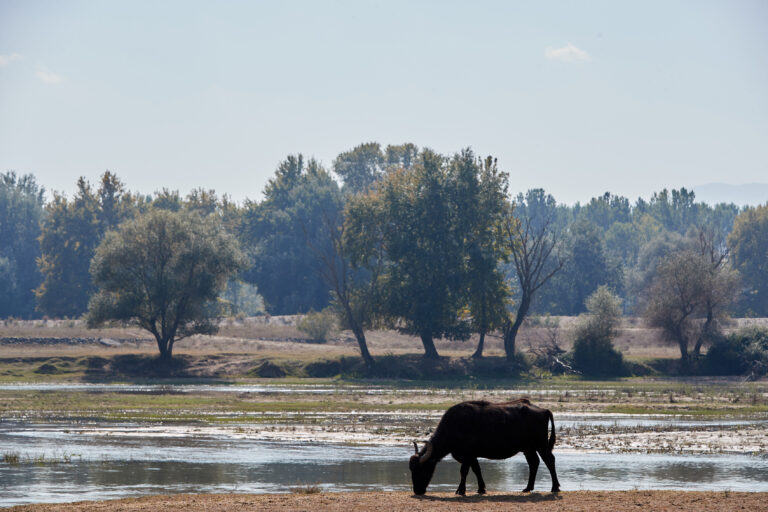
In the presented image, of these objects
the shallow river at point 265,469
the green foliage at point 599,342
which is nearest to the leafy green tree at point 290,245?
the green foliage at point 599,342

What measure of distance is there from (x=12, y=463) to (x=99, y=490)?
226 inches

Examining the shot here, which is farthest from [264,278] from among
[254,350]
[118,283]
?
[118,283]

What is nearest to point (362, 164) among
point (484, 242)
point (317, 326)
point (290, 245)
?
point (290, 245)

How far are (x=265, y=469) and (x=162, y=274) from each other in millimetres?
55380

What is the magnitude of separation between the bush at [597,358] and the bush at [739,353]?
26.8 feet

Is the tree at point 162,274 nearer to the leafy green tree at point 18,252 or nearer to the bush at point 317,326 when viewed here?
the bush at point 317,326

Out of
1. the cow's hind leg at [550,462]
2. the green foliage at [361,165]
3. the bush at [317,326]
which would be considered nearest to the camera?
the cow's hind leg at [550,462]

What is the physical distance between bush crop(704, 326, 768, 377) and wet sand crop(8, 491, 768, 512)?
61690 millimetres

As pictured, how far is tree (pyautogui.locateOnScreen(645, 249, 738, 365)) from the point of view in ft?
281

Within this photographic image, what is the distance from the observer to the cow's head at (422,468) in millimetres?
22766

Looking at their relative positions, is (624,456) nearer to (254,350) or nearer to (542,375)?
(542,375)

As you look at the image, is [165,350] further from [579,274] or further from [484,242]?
[579,274]

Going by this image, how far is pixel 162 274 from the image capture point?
8244 centimetres

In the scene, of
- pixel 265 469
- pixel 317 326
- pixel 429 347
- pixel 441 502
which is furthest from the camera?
pixel 317 326
